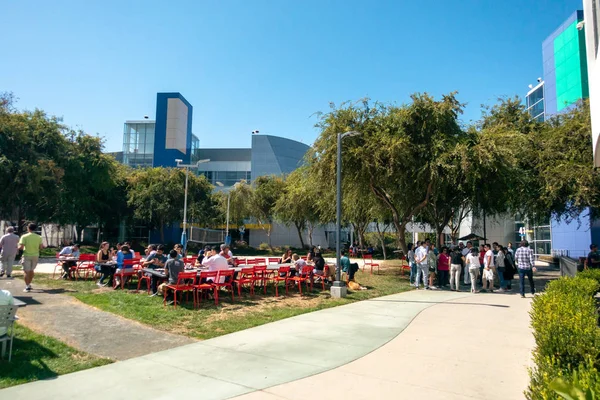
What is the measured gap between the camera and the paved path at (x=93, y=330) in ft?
22.8

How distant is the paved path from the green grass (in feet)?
0.87

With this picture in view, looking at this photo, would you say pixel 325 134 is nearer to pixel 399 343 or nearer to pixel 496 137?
pixel 496 137

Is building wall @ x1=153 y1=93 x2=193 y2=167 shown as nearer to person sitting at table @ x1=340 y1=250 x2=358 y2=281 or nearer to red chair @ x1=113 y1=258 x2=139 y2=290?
red chair @ x1=113 y1=258 x2=139 y2=290

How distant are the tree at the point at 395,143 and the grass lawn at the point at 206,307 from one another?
5246 mm

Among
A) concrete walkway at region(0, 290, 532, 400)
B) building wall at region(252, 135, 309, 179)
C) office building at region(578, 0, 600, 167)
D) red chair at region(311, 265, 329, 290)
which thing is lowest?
concrete walkway at region(0, 290, 532, 400)

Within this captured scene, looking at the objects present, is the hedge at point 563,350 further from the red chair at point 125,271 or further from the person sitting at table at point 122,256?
the person sitting at table at point 122,256

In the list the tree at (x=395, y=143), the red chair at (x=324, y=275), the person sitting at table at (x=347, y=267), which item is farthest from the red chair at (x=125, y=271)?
the tree at (x=395, y=143)

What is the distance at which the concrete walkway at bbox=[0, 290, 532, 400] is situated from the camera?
16.6ft

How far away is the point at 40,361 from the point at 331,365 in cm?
424

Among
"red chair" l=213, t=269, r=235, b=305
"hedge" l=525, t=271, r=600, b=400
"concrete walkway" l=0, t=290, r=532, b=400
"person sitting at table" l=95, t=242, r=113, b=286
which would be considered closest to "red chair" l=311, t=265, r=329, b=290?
"red chair" l=213, t=269, r=235, b=305

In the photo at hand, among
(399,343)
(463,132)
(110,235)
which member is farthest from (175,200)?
(399,343)

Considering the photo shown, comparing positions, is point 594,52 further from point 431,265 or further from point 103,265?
point 103,265

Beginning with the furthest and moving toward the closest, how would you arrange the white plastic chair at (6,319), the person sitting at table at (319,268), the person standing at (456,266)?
the person standing at (456,266)
the person sitting at table at (319,268)
the white plastic chair at (6,319)

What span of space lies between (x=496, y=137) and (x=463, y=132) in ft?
4.49
